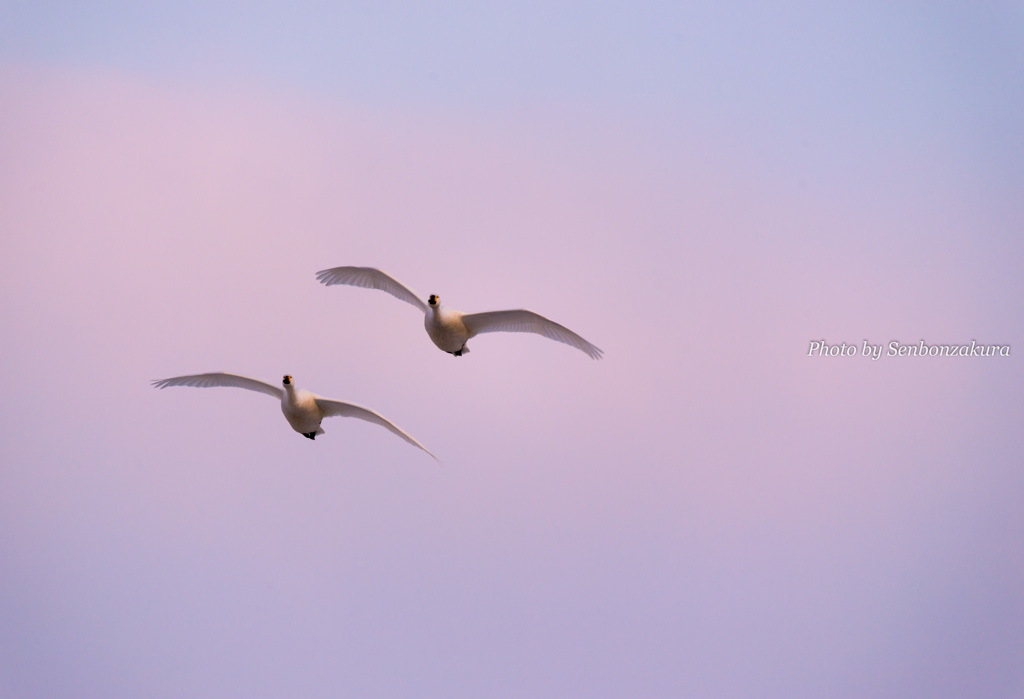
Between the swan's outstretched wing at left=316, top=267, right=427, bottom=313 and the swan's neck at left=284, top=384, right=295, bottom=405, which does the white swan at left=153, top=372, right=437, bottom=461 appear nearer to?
the swan's neck at left=284, top=384, right=295, bottom=405

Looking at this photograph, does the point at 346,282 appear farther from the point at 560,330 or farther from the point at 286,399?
the point at 560,330

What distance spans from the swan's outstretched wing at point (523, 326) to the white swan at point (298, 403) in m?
1.61

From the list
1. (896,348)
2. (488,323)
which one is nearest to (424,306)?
(488,323)

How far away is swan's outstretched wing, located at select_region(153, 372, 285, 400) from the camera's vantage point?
11789mm

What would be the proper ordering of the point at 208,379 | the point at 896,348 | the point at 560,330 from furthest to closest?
the point at 896,348, the point at 208,379, the point at 560,330

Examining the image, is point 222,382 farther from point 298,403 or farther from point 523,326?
point 523,326

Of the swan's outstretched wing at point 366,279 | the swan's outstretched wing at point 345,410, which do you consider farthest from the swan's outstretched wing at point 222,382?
the swan's outstretched wing at point 366,279

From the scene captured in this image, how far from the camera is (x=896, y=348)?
48.1 ft

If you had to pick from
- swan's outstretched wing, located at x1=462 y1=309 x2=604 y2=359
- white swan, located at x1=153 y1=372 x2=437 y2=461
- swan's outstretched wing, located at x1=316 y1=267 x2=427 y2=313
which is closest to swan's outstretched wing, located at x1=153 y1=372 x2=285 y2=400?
white swan, located at x1=153 y1=372 x2=437 y2=461

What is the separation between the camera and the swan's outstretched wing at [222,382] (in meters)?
11.8

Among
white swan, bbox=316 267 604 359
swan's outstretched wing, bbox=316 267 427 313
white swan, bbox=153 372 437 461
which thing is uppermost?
swan's outstretched wing, bbox=316 267 427 313

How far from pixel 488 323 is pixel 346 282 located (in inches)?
82.5

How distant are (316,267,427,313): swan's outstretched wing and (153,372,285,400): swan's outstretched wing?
1.50 metres

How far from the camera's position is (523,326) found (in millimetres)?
11242
